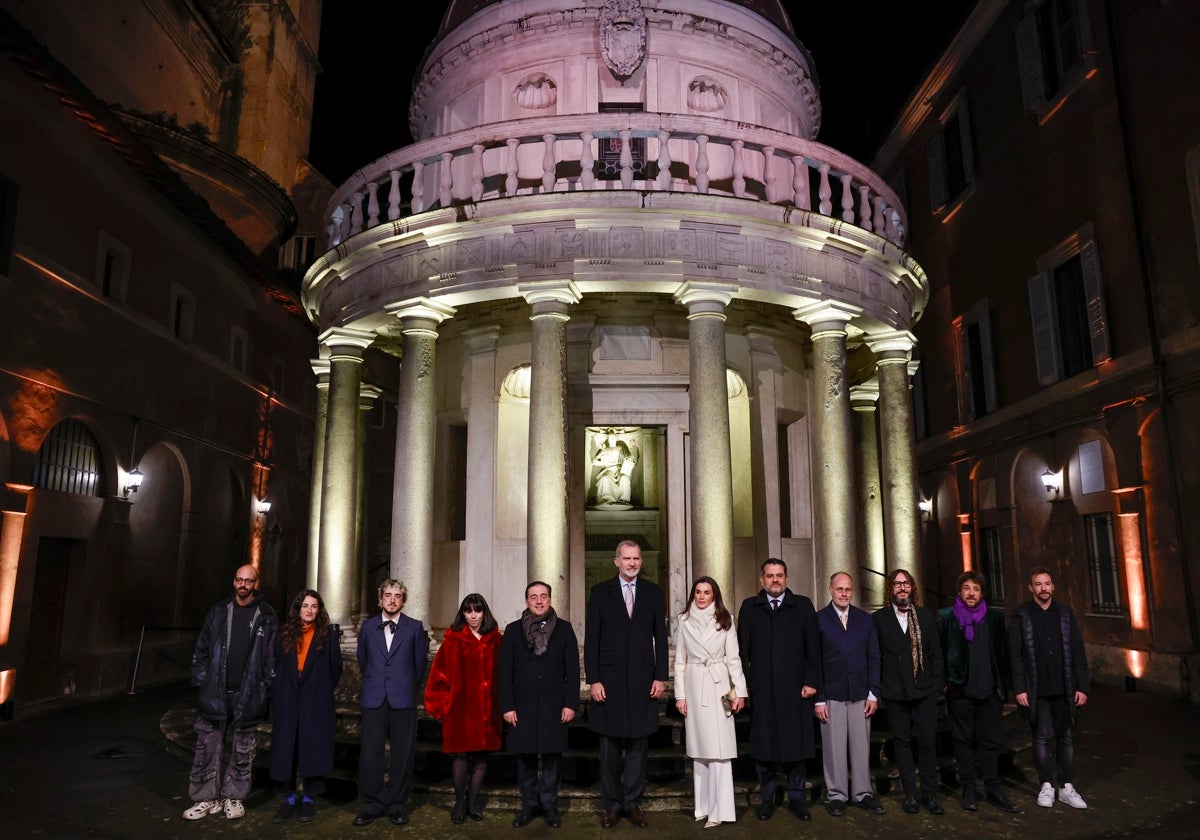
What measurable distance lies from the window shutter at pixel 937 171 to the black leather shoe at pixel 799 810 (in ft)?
63.3

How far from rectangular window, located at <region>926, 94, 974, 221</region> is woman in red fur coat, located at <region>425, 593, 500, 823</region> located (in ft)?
62.4

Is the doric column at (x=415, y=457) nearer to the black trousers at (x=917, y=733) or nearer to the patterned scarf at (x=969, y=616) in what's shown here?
the black trousers at (x=917, y=733)

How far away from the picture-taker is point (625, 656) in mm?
7188

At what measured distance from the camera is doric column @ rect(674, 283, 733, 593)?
10.3m

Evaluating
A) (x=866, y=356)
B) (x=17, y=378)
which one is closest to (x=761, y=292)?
(x=866, y=356)

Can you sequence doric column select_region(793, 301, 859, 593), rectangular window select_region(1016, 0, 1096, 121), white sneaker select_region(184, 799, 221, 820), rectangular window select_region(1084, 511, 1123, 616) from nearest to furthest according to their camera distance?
white sneaker select_region(184, 799, 221, 820) → doric column select_region(793, 301, 859, 593) → rectangular window select_region(1084, 511, 1123, 616) → rectangular window select_region(1016, 0, 1096, 121)

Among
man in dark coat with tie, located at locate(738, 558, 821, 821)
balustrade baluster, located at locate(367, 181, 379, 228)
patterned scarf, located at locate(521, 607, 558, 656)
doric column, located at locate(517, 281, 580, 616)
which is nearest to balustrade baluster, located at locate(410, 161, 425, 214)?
balustrade baluster, located at locate(367, 181, 379, 228)

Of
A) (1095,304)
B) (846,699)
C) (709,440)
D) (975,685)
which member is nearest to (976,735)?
(975,685)

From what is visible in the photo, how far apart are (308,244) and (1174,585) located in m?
26.2

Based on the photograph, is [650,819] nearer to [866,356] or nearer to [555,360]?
[555,360]

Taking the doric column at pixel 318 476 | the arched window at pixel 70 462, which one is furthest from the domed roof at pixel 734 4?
the arched window at pixel 70 462

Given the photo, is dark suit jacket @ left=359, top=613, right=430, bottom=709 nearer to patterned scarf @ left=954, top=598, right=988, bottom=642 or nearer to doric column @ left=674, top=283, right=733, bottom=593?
doric column @ left=674, top=283, right=733, bottom=593

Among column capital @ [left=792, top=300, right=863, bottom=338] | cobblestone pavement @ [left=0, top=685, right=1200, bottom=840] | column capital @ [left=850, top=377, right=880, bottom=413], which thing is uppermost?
column capital @ [left=792, top=300, right=863, bottom=338]

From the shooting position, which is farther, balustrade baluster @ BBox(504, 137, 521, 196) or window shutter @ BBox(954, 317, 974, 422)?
window shutter @ BBox(954, 317, 974, 422)
